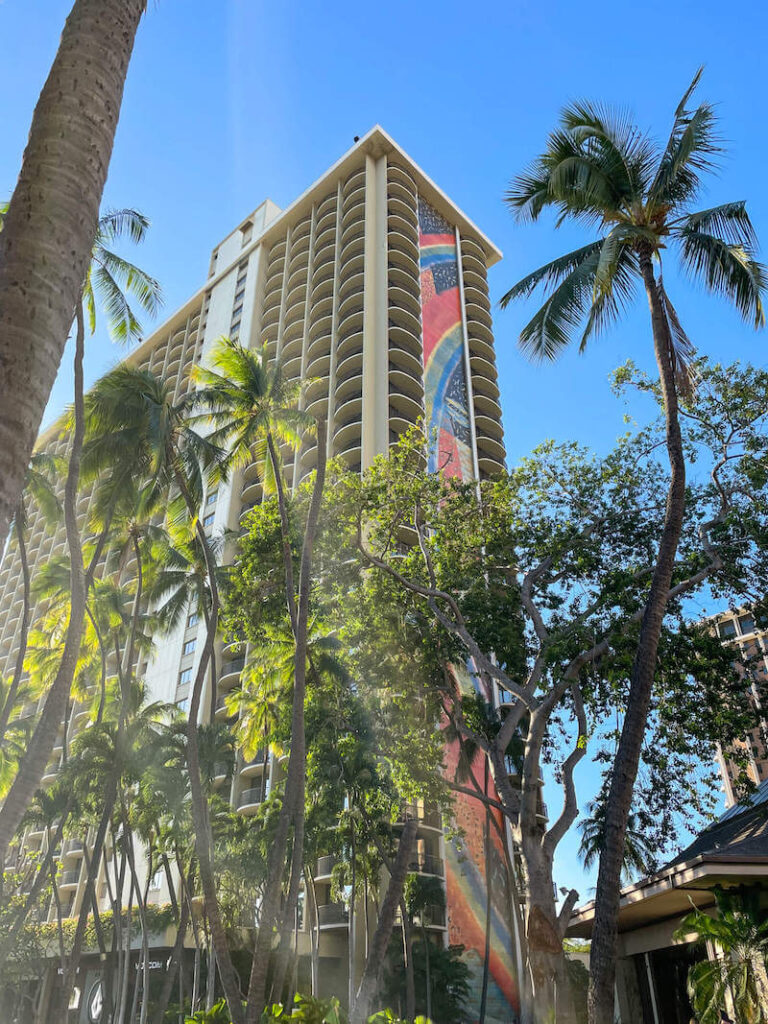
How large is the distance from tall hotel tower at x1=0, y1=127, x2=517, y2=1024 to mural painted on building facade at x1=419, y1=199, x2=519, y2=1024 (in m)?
0.13

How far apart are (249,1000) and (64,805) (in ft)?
69.6

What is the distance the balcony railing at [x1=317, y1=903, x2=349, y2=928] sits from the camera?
41875mm

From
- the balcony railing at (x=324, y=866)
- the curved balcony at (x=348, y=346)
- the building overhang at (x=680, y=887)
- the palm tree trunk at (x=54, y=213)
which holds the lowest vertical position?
the building overhang at (x=680, y=887)

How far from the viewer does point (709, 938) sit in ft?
45.3

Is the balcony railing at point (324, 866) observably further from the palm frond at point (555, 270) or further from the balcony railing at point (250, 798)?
the palm frond at point (555, 270)

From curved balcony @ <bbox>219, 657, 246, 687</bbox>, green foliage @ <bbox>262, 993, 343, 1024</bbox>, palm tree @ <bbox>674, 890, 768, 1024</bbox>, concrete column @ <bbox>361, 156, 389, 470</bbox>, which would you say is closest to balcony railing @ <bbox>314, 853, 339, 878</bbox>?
curved balcony @ <bbox>219, 657, 246, 687</bbox>

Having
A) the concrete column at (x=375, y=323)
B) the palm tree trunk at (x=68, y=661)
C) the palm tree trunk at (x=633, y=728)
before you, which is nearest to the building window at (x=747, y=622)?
the palm tree trunk at (x=633, y=728)

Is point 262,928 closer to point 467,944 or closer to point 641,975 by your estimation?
point 641,975

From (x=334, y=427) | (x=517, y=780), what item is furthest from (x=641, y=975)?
(x=334, y=427)

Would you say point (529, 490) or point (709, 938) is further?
point (529, 490)

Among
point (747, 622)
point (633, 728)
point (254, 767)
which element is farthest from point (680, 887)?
point (747, 622)

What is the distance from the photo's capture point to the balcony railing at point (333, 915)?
4188 centimetres

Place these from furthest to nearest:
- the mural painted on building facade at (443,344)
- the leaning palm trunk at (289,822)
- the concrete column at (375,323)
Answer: the mural painted on building facade at (443,344), the concrete column at (375,323), the leaning palm trunk at (289,822)

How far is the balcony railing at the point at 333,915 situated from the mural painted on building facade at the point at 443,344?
27.0 m
